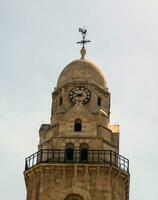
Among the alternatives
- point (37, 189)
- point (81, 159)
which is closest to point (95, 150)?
point (81, 159)

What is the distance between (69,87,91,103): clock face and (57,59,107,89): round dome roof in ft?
2.54

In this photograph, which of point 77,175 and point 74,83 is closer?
point 77,175

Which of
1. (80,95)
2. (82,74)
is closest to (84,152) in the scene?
(80,95)

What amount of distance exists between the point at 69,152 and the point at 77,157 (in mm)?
783

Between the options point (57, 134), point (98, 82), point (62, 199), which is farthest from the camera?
point (98, 82)

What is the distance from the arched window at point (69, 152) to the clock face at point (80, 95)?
12.3 ft

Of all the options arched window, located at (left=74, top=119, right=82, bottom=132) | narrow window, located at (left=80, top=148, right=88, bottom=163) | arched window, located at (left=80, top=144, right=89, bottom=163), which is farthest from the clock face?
narrow window, located at (left=80, top=148, right=88, bottom=163)

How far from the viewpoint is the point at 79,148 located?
50.4 meters

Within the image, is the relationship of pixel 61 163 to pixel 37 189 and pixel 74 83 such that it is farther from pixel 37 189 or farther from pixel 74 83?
pixel 74 83

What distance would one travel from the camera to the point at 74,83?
54.0 metres

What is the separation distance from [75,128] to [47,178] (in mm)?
4387

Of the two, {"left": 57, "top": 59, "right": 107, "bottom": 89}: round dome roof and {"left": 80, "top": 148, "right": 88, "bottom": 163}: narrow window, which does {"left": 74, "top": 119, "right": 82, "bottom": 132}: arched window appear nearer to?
{"left": 80, "top": 148, "right": 88, "bottom": 163}: narrow window

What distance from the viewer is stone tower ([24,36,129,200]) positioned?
48.6 metres

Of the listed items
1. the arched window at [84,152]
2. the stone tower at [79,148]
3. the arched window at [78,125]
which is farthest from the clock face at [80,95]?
the arched window at [84,152]
